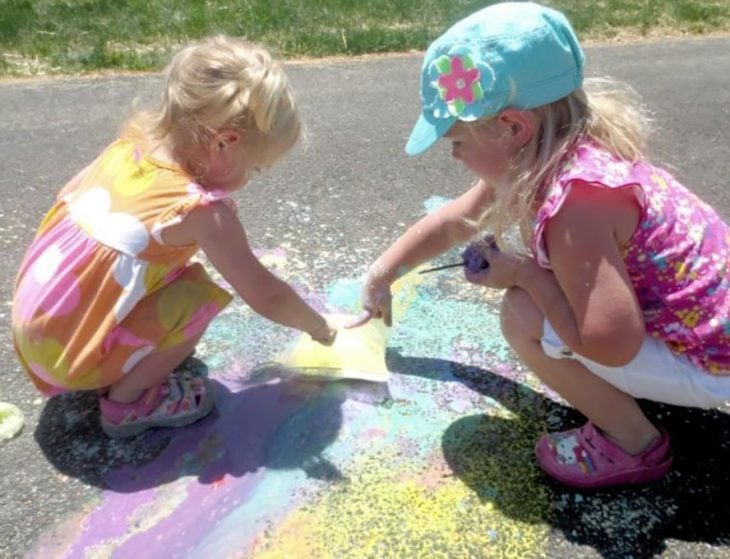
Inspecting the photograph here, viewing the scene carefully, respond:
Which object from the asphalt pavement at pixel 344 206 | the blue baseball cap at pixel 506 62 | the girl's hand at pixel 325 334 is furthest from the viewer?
the girl's hand at pixel 325 334

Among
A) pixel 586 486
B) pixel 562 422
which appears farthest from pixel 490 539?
pixel 562 422

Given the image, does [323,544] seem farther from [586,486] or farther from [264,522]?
[586,486]

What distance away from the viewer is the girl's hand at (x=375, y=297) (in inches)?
85.1

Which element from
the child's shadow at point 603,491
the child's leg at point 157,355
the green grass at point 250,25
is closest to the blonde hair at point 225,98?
the child's leg at point 157,355

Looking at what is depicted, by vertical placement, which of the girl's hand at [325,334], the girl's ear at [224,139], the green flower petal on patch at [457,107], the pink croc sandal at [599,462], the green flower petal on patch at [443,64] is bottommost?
the pink croc sandal at [599,462]

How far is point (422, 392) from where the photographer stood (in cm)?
217

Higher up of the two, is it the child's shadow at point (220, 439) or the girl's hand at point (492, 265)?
the girl's hand at point (492, 265)

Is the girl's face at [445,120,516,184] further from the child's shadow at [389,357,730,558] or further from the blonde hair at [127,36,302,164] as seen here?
the child's shadow at [389,357,730,558]

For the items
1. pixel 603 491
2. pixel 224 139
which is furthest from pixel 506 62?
pixel 603 491

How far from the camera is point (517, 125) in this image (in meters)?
1.64

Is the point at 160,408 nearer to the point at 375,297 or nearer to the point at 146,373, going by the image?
the point at 146,373

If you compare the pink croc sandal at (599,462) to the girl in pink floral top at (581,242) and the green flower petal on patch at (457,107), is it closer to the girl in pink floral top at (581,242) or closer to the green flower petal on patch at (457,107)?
the girl in pink floral top at (581,242)

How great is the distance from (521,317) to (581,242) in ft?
0.97

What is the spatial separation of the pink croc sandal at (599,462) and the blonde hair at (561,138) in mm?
481
